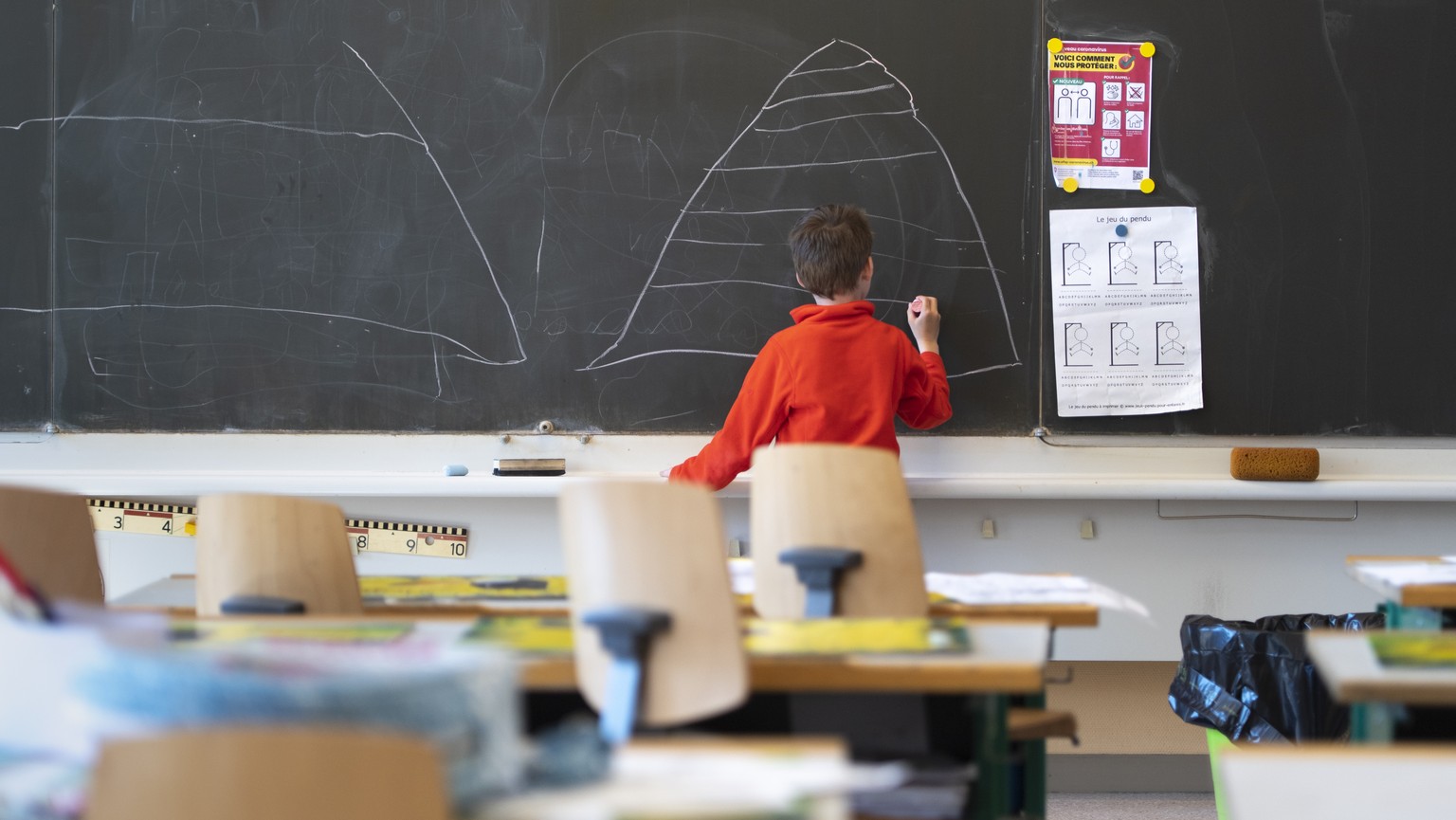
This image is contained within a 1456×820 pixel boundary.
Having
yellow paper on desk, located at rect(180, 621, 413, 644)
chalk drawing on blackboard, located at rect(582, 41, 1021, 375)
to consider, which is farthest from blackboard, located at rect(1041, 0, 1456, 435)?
yellow paper on desk, located at rect(180, 621, 413, 644)

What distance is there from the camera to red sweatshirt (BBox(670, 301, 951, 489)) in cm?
315

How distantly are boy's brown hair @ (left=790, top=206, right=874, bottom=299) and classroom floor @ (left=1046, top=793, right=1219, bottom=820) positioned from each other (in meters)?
1.61

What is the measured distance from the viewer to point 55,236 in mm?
3594

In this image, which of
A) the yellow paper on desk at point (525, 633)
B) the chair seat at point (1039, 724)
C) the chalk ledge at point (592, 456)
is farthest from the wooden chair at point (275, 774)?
the chalk ledge at point (592, 456)

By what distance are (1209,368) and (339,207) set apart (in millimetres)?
2432

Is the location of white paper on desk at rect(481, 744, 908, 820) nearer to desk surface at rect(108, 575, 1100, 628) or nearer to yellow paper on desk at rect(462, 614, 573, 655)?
yellow paper on desk at rect(462, 614, 573, 655)

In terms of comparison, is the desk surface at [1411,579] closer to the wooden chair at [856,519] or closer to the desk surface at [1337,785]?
the wooden chair at [856,519]

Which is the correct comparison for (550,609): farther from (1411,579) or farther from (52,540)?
(1411,579)

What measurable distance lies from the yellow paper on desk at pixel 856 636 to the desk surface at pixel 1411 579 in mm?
818

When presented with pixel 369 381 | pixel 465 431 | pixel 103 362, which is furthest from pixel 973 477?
pixel 103 362

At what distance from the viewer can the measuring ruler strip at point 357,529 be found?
3.60 meters

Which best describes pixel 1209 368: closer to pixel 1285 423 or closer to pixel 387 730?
pixel 1285 423

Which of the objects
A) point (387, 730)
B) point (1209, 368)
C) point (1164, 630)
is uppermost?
point (1209, 368)

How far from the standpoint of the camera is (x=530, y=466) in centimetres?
347
